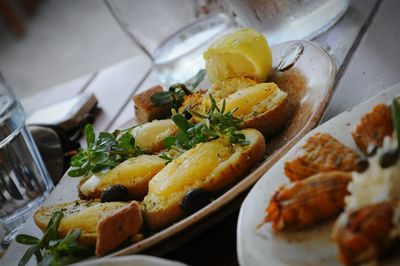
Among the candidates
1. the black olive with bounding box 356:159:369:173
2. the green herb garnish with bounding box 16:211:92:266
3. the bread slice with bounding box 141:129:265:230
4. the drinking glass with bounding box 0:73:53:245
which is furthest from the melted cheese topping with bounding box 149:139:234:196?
the drinking glass with bounding box 0:73:53:245

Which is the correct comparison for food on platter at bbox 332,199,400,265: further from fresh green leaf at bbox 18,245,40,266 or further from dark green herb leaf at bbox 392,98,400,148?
fresh green leaf at bbox 18,245,40,266

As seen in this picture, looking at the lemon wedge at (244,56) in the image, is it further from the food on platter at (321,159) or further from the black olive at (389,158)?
the black olive at (389,158)

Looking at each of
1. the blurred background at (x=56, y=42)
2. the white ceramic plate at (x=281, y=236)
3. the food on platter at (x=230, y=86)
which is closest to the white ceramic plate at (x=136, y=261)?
the white ceramic plate at (x=281, y=236)

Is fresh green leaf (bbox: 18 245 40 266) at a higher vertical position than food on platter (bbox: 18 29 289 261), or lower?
higher

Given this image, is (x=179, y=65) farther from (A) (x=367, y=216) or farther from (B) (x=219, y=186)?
(A) (x=367, y=216)

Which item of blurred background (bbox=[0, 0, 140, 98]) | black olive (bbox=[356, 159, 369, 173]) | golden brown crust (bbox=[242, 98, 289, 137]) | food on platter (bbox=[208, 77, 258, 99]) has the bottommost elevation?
blurred background (bbox=[0, 0, 140, 98])

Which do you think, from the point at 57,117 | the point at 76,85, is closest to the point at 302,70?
the point at 57,117

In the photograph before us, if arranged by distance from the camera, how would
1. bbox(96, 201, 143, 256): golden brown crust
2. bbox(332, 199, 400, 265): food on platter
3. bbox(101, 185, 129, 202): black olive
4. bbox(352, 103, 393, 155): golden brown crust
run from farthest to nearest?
bbox(101, 185, 129, 202): black olive
bbox(96, 201, 143, 256): golden brown crust
bbox(352, 103, 393, 155): golden brown crust
bbox(332, 199, 400, 265): food on platter
